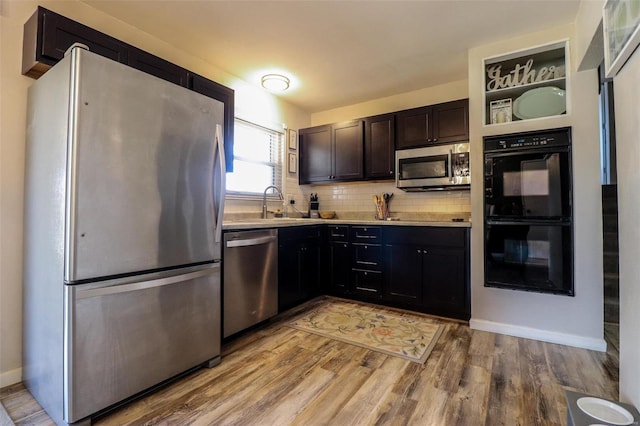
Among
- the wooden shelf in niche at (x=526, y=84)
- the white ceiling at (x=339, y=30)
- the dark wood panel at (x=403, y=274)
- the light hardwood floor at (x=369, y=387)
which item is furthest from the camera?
the dark wood panel at (x=403, y=274)

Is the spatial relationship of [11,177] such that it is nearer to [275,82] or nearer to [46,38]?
[46,38]

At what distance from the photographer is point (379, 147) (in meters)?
3.72

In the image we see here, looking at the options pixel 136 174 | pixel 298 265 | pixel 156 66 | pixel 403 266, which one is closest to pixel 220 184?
pixel 136 174

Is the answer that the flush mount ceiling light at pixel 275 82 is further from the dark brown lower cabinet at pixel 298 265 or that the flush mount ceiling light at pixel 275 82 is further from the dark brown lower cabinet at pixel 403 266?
the dark brown lower cabinet at pixel 403 266

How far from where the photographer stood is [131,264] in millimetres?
1593

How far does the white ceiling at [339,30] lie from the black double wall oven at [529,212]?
3.03 feet

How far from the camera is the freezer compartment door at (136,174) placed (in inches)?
56.2

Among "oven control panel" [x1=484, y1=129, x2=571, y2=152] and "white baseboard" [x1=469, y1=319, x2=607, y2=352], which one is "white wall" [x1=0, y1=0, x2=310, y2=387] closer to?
"white baseboard" [x1=469, y1=319, x2=607, y2=352]

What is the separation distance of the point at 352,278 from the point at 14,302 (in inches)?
110

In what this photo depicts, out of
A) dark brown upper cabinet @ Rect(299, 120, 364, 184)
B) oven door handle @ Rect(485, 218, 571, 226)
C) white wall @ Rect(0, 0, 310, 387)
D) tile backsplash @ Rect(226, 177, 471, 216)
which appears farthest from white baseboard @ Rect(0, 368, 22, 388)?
oven door handle @ Rect(485, 218, 571, 226)

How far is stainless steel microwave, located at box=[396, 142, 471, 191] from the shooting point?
125 inches

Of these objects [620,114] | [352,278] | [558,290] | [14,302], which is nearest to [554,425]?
[558,290]

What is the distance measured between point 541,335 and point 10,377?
3.76 metres

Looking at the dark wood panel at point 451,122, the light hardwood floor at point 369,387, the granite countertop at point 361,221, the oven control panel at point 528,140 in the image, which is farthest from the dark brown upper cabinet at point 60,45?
the oven control panel at point 528,140
